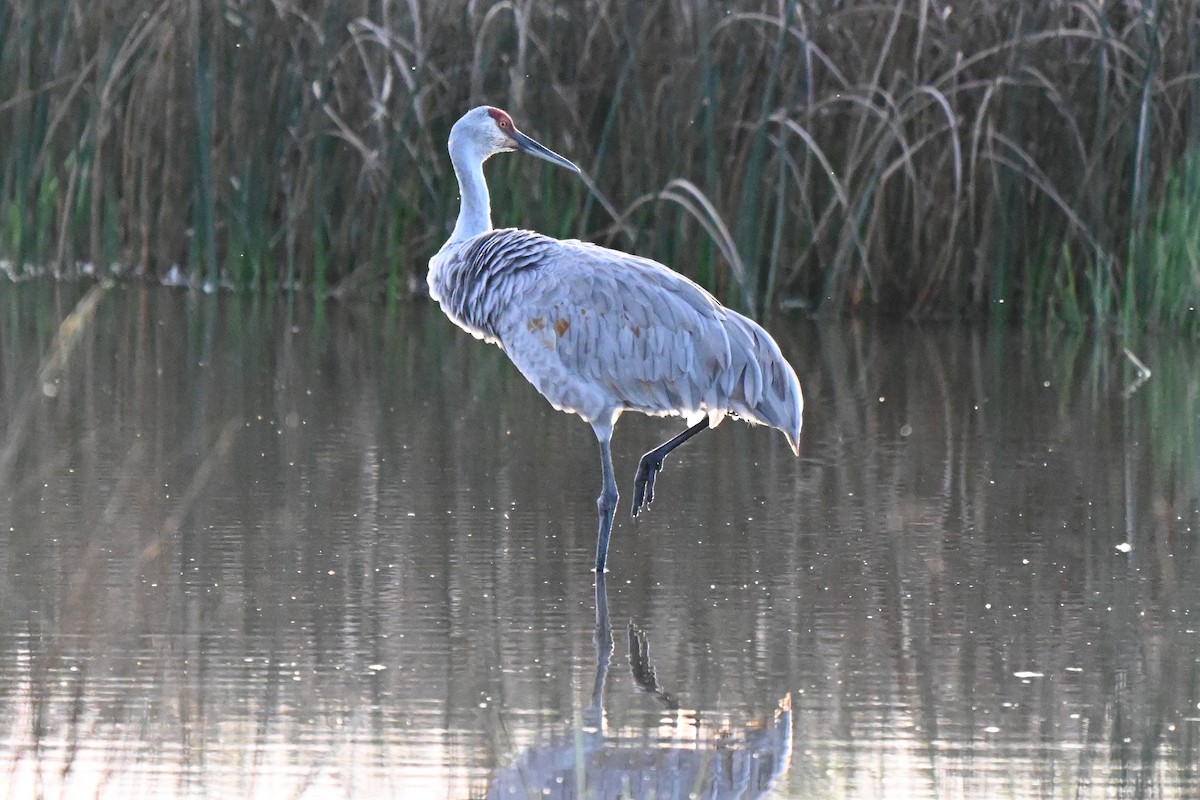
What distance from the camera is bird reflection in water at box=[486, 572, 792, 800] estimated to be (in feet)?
13.0

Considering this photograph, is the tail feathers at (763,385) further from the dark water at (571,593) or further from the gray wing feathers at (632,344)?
the dark water at (571,593)

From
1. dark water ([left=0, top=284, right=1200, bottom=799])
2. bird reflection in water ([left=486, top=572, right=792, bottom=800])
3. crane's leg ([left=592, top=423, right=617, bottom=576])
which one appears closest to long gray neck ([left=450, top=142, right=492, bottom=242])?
dark water ([left=0, top=284, right=1200, bottom=799])

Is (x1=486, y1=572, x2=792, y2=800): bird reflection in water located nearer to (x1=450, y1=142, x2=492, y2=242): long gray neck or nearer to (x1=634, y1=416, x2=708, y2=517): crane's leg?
(x1=634, y1=416, x2=708, y2=517): crane's leg

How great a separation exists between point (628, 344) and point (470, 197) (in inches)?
47.7

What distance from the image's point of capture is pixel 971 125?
444 inches

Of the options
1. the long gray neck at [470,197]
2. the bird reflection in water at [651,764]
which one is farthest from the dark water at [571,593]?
the long gray neck at [470,197]

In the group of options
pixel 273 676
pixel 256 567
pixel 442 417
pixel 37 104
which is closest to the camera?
pixel 273 676

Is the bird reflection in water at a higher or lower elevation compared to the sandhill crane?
lower

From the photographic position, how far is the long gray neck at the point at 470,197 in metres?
7.25

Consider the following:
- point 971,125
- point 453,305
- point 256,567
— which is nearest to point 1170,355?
point 971,125

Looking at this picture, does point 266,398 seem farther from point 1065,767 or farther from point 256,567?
point 1065,767

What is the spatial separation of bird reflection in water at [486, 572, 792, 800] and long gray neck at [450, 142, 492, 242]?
2.88 metres

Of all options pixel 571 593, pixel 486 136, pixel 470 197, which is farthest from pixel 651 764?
pixel 486 136

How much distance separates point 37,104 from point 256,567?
7141 mm
